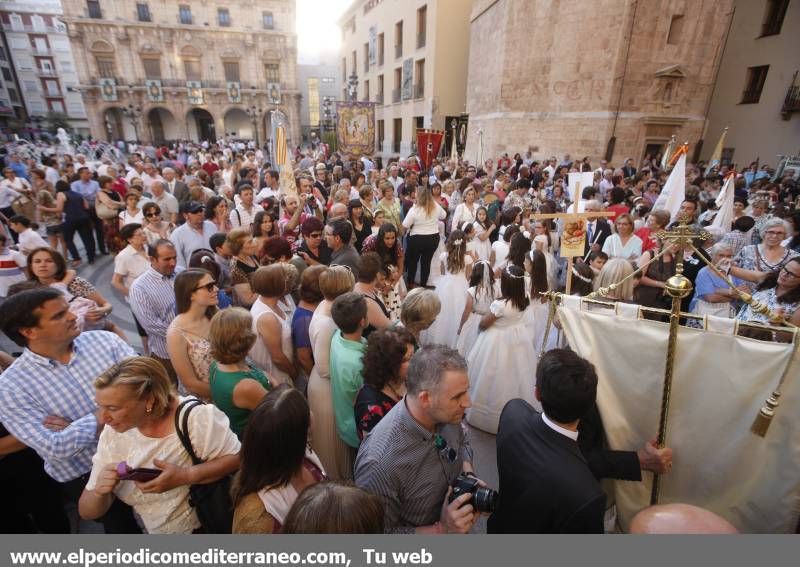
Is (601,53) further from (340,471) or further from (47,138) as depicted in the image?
(47,138)

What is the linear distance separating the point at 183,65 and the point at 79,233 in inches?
1564

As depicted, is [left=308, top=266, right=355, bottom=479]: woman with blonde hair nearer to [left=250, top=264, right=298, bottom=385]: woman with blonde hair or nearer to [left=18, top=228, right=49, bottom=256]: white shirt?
[left=250, top=264, right=298, bottom=385]: woman with blonde hair

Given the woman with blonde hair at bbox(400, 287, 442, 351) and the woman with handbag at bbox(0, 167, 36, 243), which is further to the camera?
the woman with handbag at bbox(0, 167, 36, 243)

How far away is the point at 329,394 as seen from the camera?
8.45 ft

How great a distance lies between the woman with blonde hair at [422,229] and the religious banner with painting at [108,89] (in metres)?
43.4

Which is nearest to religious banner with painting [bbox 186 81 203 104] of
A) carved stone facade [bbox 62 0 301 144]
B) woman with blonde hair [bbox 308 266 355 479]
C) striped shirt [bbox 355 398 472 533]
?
carved stone facade [bbox 62 0 301 144]

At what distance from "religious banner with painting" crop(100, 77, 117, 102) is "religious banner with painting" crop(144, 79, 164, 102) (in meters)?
2.58

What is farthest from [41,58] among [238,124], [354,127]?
[354,127]

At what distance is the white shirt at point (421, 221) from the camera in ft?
19.7

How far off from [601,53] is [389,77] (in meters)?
18.5

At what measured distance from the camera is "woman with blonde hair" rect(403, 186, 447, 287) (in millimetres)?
5961

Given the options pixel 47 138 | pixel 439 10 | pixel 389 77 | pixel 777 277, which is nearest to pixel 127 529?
pixel 777 277

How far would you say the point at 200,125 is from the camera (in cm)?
4109

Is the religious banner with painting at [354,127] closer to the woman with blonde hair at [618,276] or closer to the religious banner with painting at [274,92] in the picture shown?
the woman with blonde hair at [618,276]
